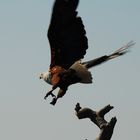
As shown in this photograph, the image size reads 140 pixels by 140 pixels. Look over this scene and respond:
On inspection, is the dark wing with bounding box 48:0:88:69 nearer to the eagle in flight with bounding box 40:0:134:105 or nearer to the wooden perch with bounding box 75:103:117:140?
the eagle in flight with bounding box 40:0:134:105

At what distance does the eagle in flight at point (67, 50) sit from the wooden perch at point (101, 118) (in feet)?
5.29

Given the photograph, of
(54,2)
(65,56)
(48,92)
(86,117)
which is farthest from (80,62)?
(86,117)

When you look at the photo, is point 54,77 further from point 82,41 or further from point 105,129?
point 105,129

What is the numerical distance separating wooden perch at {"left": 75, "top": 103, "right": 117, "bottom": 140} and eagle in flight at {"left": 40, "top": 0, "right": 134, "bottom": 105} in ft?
5.29

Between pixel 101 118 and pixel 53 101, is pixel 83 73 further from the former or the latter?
pixel 101 118

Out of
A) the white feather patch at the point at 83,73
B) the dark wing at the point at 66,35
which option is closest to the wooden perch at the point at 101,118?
the white feather patch at the point at 83,73

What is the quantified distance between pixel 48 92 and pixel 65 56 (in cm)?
88

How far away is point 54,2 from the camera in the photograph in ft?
24.8

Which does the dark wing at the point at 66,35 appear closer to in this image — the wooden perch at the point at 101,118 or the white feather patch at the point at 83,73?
the white feather patch at the point at 83,73

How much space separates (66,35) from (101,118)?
7.90 ft

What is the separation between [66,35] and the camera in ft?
26.6

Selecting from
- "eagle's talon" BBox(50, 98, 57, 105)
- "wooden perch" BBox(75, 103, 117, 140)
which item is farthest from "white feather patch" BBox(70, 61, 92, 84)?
"wooden perch" BBox(75, 103, 117, 140)

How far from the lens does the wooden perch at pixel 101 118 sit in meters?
5.92

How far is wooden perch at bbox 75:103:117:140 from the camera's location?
19.4 feet
